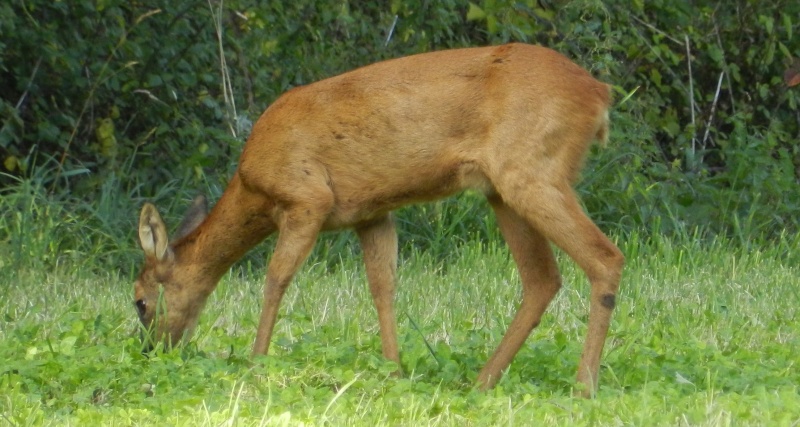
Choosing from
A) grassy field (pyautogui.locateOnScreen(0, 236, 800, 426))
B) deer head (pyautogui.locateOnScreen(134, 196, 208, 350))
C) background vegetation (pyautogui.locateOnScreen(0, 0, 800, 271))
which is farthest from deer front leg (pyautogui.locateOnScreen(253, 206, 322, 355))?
background vegetation (pyautogui.locateOnScreen(0, 0, 800, 271))

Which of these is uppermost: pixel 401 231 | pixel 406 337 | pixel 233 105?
pixel 406 337

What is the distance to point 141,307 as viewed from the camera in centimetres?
659

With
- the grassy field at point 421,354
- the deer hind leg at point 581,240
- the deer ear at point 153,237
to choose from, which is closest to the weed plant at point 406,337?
the grassy field at point 421,354

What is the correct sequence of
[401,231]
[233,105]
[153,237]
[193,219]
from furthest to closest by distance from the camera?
1. [233,105]
2. [401,231]
3. [193,219]
4. [153,237]

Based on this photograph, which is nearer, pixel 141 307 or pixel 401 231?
pixel 141 307

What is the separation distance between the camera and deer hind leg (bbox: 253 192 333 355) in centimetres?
603

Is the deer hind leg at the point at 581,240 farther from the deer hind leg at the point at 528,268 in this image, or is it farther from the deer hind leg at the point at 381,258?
the deer hind leg at the point at 381,258

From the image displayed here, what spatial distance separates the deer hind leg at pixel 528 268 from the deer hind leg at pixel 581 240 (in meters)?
0.46

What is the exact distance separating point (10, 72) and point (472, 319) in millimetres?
4742

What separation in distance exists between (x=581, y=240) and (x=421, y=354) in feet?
2.83

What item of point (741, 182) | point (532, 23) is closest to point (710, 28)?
point (741, 182)

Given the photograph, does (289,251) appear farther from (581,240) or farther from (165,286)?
(581,240)

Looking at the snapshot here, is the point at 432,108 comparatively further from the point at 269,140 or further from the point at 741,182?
the point at 741,182

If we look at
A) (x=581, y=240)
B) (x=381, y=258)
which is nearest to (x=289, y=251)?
(x=381, y=258)
